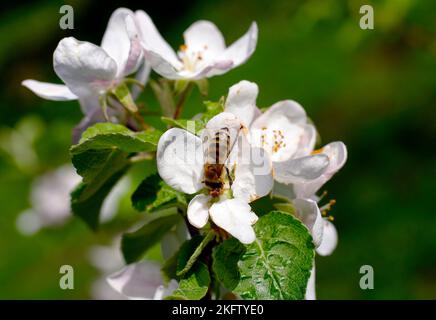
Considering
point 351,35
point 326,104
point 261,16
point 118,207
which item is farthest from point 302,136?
point 261,16

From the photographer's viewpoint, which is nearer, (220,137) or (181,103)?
(220,137)

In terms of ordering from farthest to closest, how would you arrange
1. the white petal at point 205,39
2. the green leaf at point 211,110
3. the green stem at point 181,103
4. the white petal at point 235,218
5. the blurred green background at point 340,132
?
the blurred green background at point 340,132, the white petal at point 205,39, the green stem at point 181,103, the green leaf at point 211,110, the white petal at point 235,218

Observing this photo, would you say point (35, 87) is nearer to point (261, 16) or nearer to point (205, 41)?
point (205, 41)

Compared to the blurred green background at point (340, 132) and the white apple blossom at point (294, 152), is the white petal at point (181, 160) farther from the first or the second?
the blurred green background at point (340, 132)

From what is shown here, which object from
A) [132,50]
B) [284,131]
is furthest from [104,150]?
[284,131]

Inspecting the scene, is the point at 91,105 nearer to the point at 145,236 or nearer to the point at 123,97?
the point at 123,97

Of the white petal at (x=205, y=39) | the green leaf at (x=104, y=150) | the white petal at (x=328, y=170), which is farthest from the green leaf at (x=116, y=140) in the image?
the white petal at (x=205, y=39)
